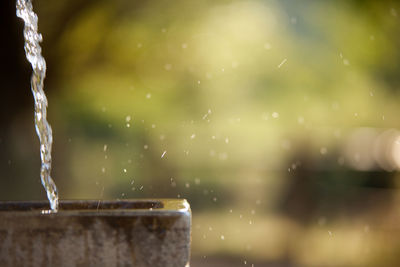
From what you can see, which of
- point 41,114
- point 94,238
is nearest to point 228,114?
point 41,114

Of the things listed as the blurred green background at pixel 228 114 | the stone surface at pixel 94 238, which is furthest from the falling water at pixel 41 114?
the blurred green background at pixel 228 114

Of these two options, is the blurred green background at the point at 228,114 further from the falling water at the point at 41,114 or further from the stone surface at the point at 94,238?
the stone surface at the point at 94,238

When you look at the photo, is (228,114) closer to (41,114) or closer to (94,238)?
(41,114)

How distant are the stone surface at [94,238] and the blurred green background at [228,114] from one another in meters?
3.35

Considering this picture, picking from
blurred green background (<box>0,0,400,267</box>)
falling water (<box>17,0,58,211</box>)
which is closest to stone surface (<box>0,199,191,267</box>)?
falling water (<box>17,0,58,211</box>)

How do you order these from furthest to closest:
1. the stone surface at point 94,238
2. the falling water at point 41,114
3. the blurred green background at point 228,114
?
the blurred green background at point 228,114, the falling water at point 41,114, the stone surface at point 94,238

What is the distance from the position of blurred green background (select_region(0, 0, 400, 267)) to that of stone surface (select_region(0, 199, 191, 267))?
11.0 feet

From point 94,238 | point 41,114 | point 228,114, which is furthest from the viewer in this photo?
point 228,114

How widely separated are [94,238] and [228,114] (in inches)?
453

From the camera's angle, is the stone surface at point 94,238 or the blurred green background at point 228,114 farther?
the blurred green background at point 228,114

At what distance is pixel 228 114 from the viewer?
45.8ft

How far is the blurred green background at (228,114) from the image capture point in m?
6.59

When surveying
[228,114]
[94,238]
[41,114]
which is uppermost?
[41,114]

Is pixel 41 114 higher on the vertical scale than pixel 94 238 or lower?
higher
